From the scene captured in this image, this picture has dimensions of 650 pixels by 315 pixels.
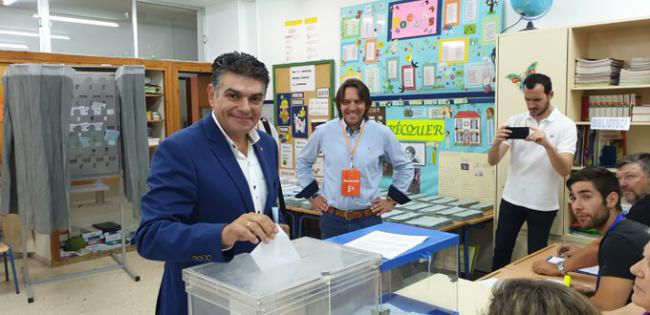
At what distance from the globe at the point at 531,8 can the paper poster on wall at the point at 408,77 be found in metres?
1.15

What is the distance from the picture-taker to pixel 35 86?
3.87 m

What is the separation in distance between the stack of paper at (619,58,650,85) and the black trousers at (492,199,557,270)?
104 centimetres

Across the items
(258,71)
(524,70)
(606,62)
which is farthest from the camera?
(524,70)

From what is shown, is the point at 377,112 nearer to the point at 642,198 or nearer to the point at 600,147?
the point at 600,147

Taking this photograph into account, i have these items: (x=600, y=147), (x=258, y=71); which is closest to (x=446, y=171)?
(x=600, y=147)

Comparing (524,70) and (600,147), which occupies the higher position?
(524,70)

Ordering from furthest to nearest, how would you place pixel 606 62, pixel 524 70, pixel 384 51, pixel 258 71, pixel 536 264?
1. pixel 384 51
2. pixel 524 70
3. pixel 606 62
4. pixel 536 264
5. pixel 258 71

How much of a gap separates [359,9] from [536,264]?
Result: 3412mm

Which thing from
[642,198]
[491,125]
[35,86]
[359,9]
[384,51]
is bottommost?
→ [642,198]

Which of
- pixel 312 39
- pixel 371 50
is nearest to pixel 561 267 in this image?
pixel 371 50

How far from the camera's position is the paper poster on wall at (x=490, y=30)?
13.4 feet

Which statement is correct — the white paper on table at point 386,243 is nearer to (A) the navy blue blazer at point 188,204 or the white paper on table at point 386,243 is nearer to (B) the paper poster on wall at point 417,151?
(A) the navy blue blazer at point 188,204

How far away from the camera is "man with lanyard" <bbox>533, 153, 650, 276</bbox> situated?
2.32 metres

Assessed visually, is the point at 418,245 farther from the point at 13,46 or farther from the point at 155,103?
the point at 13,46
